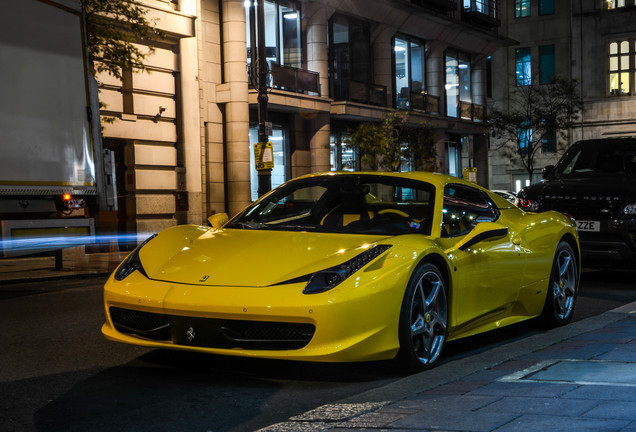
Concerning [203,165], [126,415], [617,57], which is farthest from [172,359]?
[617,57]

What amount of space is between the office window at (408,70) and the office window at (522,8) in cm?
2373

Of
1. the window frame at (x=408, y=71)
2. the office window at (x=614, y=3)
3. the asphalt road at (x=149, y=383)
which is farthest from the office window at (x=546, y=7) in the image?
A: the asphalt road at (x=149, y=383)

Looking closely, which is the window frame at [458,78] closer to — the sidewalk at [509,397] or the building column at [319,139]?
the building column at [319,139]

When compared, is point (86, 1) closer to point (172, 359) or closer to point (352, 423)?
point (172, 359)

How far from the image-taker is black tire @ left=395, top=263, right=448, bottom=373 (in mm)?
5340

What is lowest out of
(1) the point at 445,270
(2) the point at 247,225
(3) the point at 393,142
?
(1) the point at 445,270

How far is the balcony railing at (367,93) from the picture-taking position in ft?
108

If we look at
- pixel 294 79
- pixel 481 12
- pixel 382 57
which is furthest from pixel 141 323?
pixel 481 12

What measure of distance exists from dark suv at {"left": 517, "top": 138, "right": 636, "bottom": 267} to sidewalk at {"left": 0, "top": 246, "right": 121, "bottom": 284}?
664 centimetres

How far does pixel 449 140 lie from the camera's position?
4175cm

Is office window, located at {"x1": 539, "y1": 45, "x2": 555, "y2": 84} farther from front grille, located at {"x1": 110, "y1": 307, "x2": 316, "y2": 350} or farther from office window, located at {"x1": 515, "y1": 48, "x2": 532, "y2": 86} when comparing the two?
front grille, located at {"x1": 110, "y1": 307, "x2": 316, "y2": 350}

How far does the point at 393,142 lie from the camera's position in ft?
103

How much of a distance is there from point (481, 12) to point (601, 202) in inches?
1297

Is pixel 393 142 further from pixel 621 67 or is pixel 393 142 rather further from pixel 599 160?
pixel 621 67
